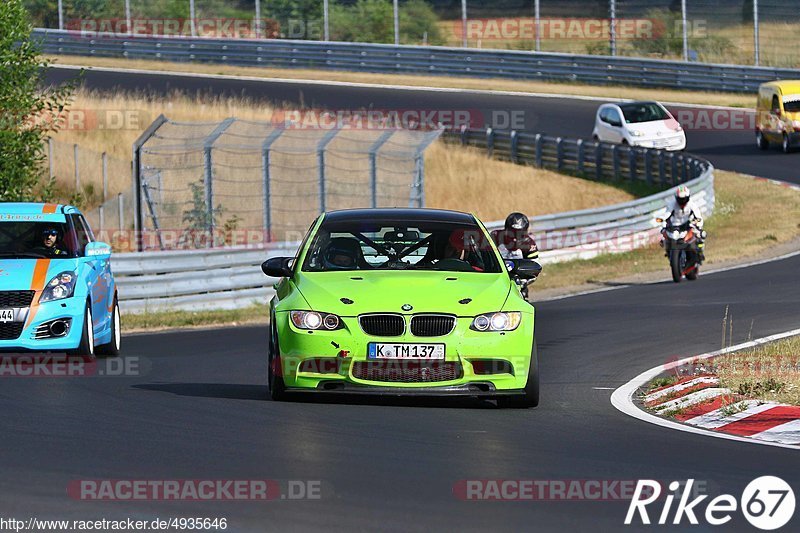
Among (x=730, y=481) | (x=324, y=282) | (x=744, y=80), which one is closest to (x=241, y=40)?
(x=744, y=80)

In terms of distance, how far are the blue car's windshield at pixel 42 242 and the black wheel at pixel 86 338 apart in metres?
0.71

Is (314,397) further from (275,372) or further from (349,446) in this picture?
(349,446)

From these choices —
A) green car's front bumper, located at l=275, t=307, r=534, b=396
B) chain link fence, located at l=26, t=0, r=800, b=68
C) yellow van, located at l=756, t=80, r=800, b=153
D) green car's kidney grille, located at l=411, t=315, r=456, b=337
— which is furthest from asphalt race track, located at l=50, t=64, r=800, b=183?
green car's kidney grille, located at l=411, t=315, r=456, b=337

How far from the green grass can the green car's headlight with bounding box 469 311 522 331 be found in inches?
381

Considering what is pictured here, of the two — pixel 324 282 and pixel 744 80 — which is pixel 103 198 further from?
pixel 744 80

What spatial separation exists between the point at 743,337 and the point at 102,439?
8600 millimetres

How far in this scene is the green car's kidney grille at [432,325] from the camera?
1084cm

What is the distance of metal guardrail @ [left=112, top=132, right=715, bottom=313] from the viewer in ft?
70.0

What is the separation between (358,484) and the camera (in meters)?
8.05

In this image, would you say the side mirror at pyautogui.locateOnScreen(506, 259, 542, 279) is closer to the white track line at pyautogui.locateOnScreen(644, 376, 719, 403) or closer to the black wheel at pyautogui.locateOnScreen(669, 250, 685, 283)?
the white track line at pyautogui.locateOnScreen(644, 376, 719, 403)

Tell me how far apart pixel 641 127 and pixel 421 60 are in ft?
50.2

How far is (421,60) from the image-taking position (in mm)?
54844
